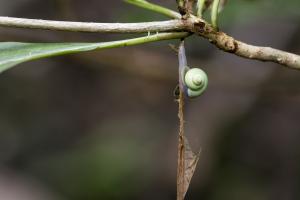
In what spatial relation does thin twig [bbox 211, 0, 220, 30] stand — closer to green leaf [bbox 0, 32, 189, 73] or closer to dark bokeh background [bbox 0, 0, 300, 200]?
green leaf [bbox 0, 32, 189, 73]

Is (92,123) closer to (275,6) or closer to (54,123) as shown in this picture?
(54,123)

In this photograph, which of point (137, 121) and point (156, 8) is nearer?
point (156, 8)

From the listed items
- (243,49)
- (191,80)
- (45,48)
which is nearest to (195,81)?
(191,80)

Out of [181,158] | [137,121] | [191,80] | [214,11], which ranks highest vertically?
[214,11]

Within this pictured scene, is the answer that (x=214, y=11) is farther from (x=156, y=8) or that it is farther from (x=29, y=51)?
(x=29, y=51)

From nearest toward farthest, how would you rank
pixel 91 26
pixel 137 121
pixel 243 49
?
pixel 91 26
pixel 243 49
pixel 137 121

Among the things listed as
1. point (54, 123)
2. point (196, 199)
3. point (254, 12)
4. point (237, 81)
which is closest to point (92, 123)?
point (54, 123)

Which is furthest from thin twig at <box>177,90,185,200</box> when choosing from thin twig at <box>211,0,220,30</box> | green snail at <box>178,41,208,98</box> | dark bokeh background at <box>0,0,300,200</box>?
dark bokeh background at <box>0,0,300,200</box>
